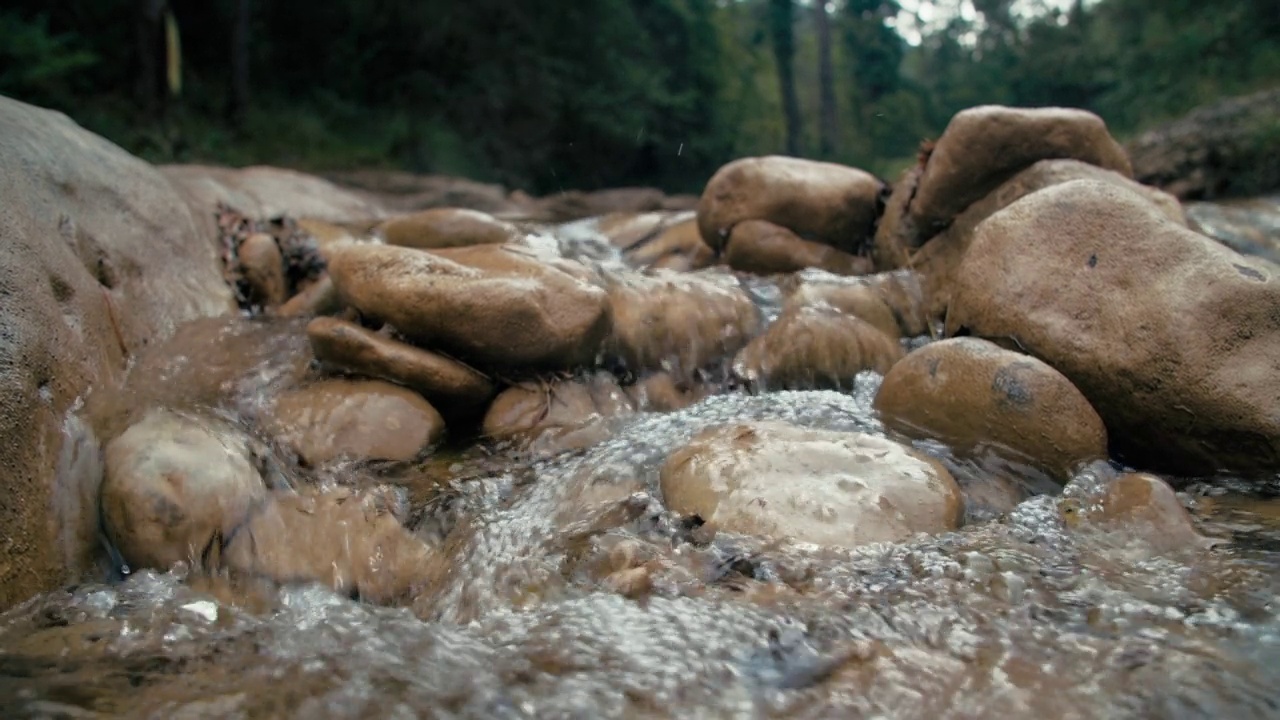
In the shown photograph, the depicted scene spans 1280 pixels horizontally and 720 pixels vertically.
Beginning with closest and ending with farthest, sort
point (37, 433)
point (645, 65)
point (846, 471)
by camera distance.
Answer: point (37, 433) < point (846, 471) < point (645, 65)

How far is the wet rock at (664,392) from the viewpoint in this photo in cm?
456

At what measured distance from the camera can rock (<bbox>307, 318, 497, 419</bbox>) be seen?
3977 mm

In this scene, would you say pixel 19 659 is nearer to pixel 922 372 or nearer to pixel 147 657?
pixel 147 657

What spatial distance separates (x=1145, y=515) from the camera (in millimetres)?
2938

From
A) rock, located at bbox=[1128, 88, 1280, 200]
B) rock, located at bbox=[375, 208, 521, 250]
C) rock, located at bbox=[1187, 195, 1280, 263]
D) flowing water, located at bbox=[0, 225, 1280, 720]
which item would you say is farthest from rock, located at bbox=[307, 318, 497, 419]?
rock, located at bbox=[1128, 88, 1280, 200]

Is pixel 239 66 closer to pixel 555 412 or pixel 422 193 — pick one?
pixel 422 193

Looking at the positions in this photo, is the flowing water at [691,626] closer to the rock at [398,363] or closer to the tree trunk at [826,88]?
the rock at [398,363]

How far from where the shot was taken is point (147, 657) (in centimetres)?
227

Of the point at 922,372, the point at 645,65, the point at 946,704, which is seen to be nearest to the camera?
the point at 946,704

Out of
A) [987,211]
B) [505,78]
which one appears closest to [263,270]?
[987,211]

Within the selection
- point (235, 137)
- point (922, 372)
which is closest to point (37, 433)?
point (922, 372)

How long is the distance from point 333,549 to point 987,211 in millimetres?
4458

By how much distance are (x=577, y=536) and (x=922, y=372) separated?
1.81 metres

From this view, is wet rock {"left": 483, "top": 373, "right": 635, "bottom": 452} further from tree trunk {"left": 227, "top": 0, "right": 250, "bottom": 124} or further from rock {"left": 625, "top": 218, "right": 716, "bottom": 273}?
tree trunk {"left": 227, "top": 0, "right": 250, "bottom": 124}
